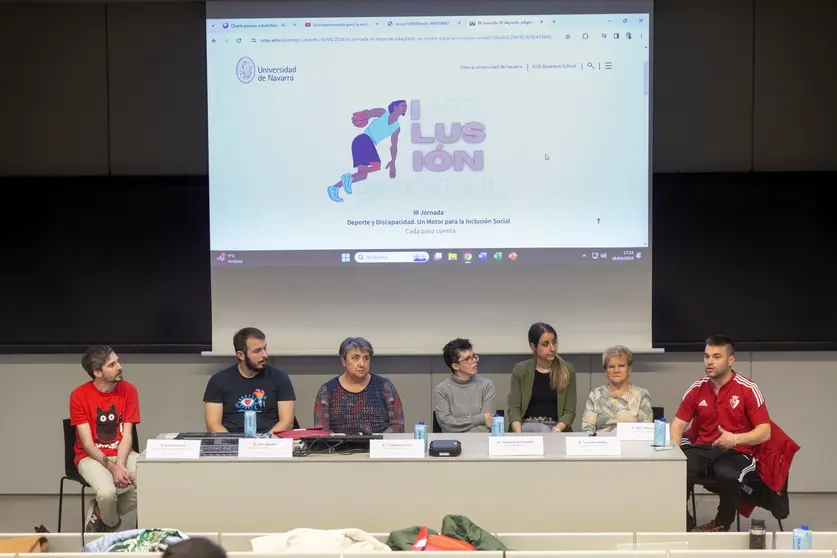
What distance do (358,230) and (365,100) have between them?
0.74 meters

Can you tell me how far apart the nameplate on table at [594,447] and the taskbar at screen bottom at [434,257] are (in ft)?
5.82

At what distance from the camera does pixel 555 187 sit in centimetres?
549

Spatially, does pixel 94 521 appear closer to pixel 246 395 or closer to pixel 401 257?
pixel 246 395

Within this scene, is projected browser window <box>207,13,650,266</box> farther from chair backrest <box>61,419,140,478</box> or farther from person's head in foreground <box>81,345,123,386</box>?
chair backrest <box>61,419,140,478</box>

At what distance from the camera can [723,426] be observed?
4.54 m

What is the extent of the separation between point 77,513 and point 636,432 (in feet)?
10.7

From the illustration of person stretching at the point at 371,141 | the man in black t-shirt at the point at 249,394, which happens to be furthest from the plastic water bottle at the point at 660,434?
the illustration of person stretching at the point at 371,141

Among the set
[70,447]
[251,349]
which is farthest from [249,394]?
[70,447]

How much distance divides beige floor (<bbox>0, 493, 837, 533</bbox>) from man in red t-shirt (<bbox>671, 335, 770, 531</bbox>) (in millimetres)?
789

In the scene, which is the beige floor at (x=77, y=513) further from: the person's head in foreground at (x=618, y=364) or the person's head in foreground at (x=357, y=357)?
the person's head in foreground at (x=357, y=357)

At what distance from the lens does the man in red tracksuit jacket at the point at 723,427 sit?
14.5 feet


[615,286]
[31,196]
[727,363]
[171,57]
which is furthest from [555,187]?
[31,196]

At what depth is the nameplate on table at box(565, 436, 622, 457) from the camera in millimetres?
3916

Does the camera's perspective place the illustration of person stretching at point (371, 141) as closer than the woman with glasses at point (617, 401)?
No
